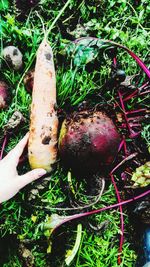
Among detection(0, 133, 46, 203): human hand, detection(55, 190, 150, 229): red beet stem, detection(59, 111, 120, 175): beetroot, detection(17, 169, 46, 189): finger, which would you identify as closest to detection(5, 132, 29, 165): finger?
detection(0, 133, 46, 203): human hand

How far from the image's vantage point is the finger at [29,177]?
254cm

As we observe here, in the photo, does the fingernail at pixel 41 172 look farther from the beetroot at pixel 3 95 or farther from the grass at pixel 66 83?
the beetroot at pixel 3 95

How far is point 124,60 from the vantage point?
2799 millimetres

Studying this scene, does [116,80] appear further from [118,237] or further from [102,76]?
[118,237]

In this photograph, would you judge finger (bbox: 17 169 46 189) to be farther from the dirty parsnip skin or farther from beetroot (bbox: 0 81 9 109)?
beetroot (bbox: 0 81 9 109)

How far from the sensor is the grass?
108 inches

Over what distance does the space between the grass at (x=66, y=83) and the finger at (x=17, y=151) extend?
0.17 meters

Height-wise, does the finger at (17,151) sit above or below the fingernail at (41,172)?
above

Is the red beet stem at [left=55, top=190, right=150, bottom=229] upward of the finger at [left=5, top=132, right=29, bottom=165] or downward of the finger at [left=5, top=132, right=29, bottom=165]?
downward

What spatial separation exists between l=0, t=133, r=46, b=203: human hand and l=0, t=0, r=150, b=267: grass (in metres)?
0.16

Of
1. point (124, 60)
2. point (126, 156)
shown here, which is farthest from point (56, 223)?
point (124, 60)

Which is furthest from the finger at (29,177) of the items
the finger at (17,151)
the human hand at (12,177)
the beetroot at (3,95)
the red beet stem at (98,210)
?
the beetroot at (3,95)

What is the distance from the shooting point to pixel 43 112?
2535mm

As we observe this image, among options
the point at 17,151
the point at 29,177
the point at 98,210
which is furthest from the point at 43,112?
the point at 98,210
